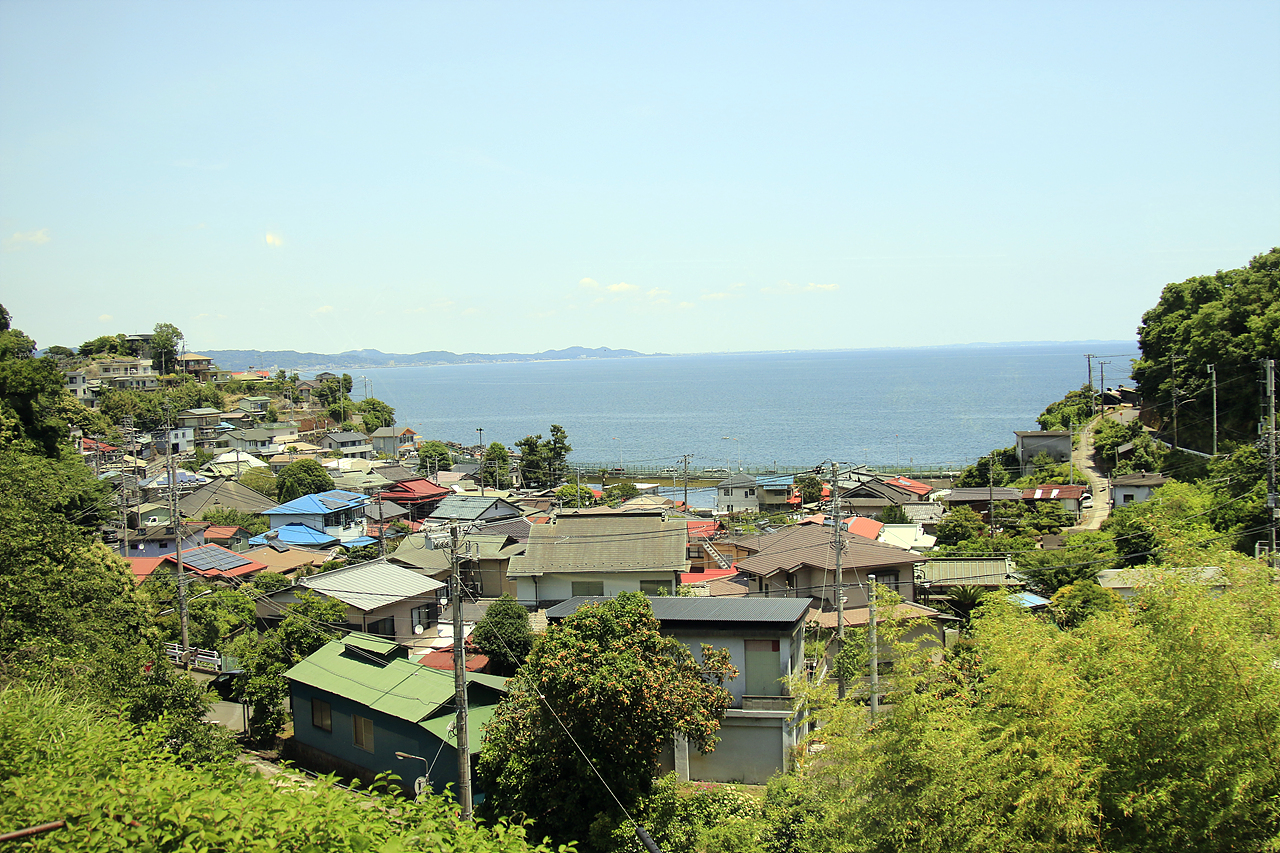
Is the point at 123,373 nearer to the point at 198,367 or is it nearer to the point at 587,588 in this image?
the point at 198,367

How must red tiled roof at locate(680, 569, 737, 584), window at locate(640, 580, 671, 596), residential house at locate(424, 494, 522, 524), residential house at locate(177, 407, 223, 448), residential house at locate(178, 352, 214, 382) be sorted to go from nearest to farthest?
window at locate(640, 580, 671, 596)
red tiled roof at locate(680, 569, 737, 584)
residential house at locate(424, 494, 522, 524)
residential house at locate(177, 407, 223, 448)
residential house at locate(178, 352, 214, 382)

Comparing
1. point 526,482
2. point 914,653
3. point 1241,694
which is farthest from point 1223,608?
point 526,482

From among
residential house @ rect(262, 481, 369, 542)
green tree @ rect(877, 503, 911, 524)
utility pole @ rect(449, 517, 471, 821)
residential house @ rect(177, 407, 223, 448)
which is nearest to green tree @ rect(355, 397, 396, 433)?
residential house @ rect(177, 407, 223, 448)

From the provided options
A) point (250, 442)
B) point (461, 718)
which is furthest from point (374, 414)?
point (461, 718)

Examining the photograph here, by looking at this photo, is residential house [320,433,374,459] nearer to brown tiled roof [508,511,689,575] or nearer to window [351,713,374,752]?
brown tiled roof [508,511,689,575]

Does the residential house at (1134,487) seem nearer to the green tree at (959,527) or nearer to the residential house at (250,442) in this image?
the green tree at (959,527)

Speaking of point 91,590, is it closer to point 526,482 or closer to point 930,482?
point 526,482
